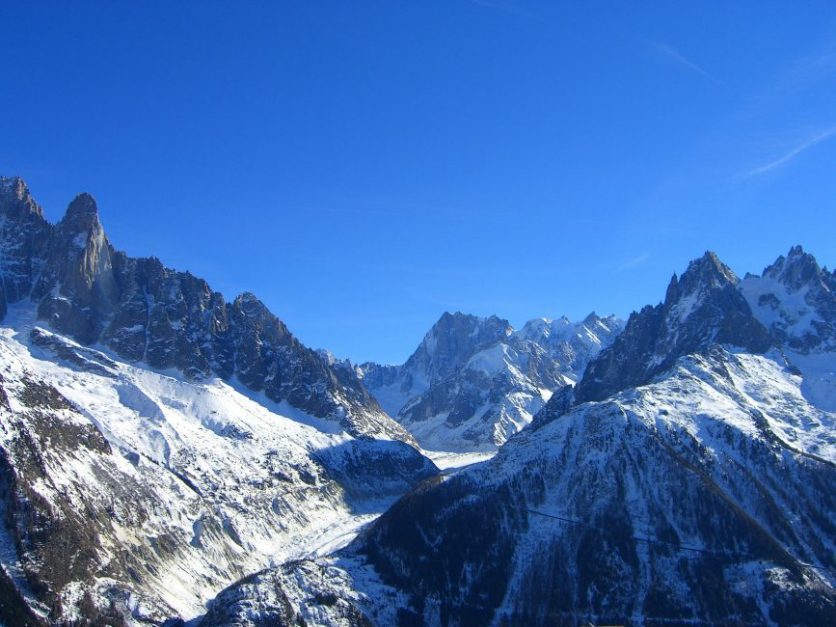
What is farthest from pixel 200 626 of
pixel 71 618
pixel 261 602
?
pixel 71 618

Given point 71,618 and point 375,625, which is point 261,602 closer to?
point 375,625

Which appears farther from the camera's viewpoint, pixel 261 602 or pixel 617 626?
pixel 617 626

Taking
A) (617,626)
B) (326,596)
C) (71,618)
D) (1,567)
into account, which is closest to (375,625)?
(326,596)

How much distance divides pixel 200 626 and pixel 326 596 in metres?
26.7

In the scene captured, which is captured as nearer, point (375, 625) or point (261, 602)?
point (261, 602)

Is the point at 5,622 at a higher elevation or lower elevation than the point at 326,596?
lower

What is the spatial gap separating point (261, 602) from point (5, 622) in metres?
51.2

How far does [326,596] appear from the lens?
19512cm

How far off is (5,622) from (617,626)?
127170mm

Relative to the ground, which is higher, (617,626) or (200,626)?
(617,626)

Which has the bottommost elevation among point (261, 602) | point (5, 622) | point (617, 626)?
point (5, 622)

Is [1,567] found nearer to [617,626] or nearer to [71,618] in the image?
[71,618]

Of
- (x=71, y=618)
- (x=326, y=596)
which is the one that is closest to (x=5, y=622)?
(x=71, y=618)

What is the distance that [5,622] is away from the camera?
7160 inches
